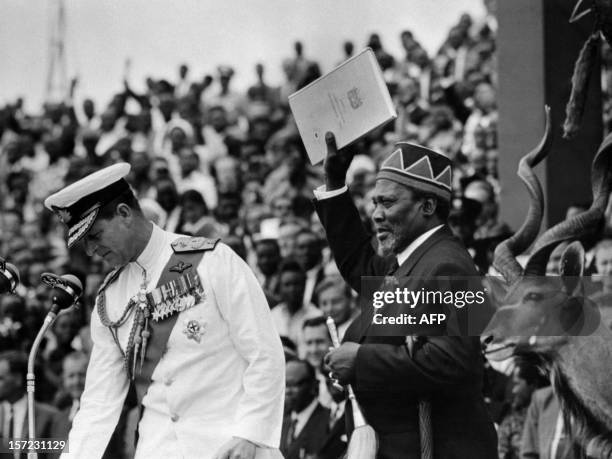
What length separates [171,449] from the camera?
571 cm

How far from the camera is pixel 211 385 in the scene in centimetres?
574

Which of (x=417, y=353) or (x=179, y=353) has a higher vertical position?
(x=179, y=353)

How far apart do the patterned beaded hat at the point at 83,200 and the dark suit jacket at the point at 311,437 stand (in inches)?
112

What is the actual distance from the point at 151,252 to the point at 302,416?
9.05ft

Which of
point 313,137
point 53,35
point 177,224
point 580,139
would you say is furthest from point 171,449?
point 53,35

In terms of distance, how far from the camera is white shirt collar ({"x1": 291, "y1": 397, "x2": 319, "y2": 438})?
27.8 ft

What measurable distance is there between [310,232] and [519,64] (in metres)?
2.03

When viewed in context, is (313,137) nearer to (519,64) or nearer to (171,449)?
(171,449)

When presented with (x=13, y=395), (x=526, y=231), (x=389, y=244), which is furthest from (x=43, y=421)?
(x=389, y=244)

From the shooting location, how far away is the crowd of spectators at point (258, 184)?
884 cm

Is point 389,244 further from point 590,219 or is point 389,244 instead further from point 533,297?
point 590,219

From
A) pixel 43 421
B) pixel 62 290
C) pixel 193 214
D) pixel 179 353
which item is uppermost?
pixel 193 214

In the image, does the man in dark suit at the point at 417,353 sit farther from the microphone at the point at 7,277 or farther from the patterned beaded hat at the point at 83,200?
the microphone at the point at 7,277

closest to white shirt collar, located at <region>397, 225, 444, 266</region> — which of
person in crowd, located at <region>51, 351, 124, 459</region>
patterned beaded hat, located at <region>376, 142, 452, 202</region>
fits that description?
patterned beaded hat, located at <region>376, 142, 452, 202</region>
